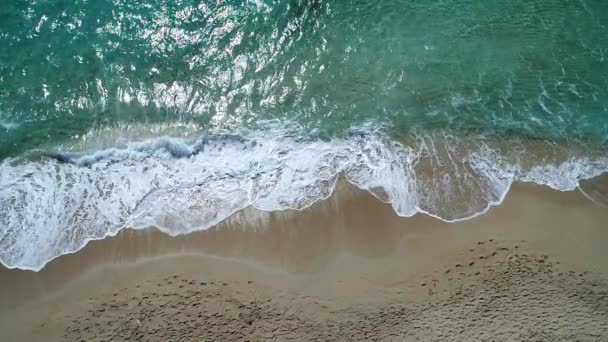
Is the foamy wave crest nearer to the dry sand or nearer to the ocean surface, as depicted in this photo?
the ocean surface

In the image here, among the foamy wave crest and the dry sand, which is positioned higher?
the foamy wave crest

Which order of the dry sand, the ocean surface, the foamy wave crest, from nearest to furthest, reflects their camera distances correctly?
the dry sand, the foamy wave crest, the ocean surface

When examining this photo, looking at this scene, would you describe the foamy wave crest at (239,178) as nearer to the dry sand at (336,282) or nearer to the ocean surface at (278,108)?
the ocean surface at (278,108)

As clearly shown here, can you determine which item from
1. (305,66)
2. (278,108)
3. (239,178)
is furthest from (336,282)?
(305,66)

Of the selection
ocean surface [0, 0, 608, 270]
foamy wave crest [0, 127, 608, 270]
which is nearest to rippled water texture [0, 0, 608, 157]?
ocean surface [0, 0, 608, 270]

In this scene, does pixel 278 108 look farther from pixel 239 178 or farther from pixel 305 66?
pixel 239 178

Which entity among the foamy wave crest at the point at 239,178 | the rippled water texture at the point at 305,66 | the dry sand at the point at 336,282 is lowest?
the dry sand at the point at 336,282

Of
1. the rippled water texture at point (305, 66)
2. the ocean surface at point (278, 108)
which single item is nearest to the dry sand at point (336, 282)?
the ocean surface at point (278, 108)
